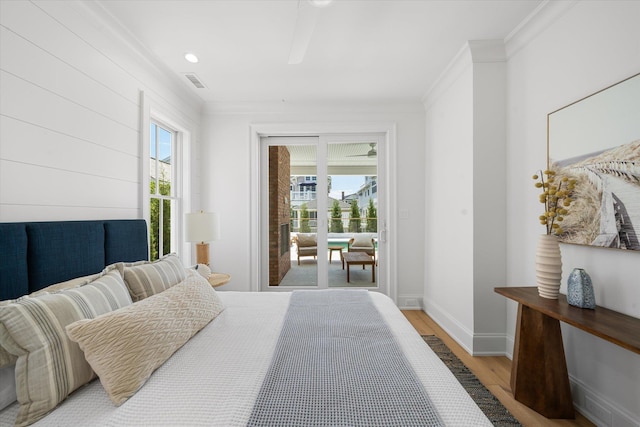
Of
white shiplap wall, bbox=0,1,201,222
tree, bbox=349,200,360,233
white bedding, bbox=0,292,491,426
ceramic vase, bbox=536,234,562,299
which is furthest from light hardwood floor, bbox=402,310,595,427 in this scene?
white shiplap wall, bbox=0,1,201,222

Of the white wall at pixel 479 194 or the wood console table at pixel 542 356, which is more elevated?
the white wall at pixel 479 194

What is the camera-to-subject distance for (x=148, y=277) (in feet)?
5.04

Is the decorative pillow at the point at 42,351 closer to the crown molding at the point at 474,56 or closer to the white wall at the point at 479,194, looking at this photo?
the white wall at the point at 479,194

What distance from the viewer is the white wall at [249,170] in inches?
140

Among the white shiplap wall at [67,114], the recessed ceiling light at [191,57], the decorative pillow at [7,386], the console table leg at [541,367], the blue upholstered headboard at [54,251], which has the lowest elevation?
the console table leg at [541,367]

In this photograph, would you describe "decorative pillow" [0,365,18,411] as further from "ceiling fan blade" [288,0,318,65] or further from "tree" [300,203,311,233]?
"tree" [300,203,311,233]

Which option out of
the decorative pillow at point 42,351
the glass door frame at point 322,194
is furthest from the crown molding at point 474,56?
the decorative pillow at point 42,351

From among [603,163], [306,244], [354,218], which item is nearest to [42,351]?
[603,163]

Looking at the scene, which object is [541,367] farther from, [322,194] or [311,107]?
[311,107]

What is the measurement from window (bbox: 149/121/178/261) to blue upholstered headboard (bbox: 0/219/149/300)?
0.72 m

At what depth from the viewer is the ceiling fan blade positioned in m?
1.48

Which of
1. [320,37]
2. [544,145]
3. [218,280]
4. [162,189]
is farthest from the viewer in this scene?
[162,189]

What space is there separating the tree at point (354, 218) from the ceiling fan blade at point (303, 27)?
222cm

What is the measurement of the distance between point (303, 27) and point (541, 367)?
2.46 meters
